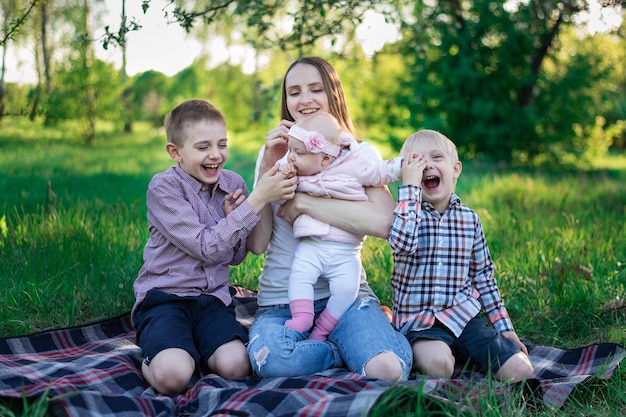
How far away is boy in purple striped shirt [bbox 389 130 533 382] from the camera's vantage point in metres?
3.16

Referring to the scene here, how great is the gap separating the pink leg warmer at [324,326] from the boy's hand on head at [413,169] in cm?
72

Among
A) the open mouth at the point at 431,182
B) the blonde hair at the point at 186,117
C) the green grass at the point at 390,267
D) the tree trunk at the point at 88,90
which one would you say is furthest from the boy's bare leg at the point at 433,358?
the tree trunk at the point at 88,90

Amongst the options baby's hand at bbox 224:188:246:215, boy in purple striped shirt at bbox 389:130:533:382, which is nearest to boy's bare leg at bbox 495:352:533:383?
boy in purple striped shirt at bbox 389:130:533:382

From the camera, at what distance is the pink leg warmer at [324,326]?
323cm

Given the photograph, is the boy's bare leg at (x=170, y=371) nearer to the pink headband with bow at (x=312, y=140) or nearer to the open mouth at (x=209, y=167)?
the open mouth at (x=209, y=167)

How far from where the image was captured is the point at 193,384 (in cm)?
316

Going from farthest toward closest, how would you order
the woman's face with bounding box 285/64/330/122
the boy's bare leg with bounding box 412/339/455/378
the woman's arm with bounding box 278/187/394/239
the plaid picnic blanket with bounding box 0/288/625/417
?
the woman's face with bounding box 285/64/330/122
the woman's arm with bounding box 278/187/394/239
the boy's bare leg with bounding box 412/339/455/378
the plaid picnic blanket with bounding box 0/288/625/417

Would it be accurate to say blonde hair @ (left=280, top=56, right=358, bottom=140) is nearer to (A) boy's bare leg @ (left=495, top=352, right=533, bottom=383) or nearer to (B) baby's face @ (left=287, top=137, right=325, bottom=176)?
(B) baby's face @ (left=287, top=137, right=325, bottom=176)

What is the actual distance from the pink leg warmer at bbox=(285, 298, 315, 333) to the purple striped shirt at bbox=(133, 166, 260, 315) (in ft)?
1.40

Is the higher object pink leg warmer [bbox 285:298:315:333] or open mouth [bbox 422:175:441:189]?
open mouth [bbox 422:175:441:189]

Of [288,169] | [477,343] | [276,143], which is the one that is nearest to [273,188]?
[288,169]

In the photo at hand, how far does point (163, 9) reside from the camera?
167 inches

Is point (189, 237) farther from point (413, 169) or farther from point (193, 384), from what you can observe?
point (413, 169)

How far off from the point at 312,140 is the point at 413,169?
0.48 metres
